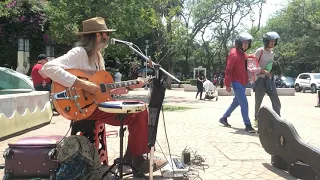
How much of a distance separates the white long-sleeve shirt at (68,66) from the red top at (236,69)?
344cm

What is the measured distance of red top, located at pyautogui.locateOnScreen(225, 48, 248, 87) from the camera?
6766 millimetres

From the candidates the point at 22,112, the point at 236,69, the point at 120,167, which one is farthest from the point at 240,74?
the point at 22,112

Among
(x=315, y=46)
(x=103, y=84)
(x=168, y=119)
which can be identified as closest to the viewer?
(x=103, y=84)

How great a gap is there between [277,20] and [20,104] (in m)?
45.0

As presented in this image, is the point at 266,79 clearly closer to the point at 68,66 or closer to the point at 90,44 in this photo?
the point at 90,44

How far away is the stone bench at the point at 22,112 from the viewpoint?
20.4 feet

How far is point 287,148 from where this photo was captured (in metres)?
3.74

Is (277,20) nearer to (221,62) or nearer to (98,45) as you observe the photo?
(221,62)

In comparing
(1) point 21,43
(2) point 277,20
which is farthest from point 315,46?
(1) point 21,43

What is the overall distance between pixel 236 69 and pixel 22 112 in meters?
4.22

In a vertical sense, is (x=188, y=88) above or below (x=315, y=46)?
below

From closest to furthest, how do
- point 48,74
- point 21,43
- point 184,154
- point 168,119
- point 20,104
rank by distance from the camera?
point 48,74
point 184,154
point 20,104
point 168,119
point 21,43

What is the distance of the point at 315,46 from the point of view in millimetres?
40094

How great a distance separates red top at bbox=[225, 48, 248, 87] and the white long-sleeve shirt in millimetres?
3443
